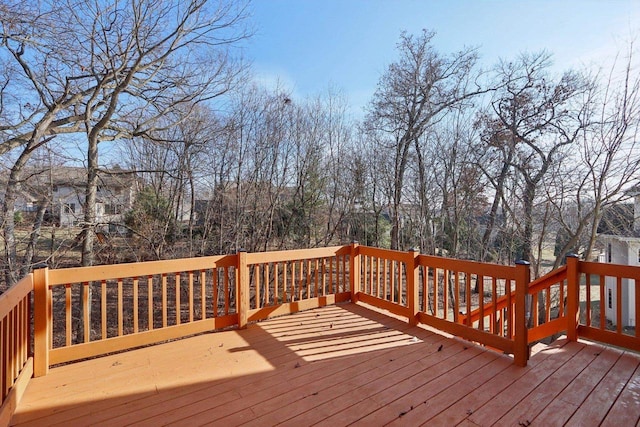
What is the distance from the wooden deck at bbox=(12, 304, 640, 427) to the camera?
6.63ft

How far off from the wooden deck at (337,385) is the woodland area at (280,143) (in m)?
4.37

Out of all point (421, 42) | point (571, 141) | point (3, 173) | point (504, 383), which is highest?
point (421, 42)

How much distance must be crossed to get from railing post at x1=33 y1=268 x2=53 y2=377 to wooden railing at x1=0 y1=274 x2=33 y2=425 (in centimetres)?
5

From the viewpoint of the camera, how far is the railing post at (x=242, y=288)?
3.61 m

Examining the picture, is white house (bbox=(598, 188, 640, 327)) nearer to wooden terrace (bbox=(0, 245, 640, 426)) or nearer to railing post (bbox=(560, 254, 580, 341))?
→ railing post (bbox=(560, 254, 580, 341))

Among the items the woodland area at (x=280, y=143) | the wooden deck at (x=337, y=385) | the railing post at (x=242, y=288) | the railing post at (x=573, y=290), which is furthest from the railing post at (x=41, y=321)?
the railing post at (x=573, y=290)

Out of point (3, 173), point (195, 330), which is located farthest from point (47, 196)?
point (195, 330)

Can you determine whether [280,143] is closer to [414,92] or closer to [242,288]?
[414,92]

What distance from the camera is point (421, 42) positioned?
27.2 ft

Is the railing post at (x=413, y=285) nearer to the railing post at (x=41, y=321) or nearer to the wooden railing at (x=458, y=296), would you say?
the wooden railing at (x=458, y=296)

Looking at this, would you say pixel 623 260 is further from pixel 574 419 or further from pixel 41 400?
pixel 41 400

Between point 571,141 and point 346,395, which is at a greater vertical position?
point 571,141

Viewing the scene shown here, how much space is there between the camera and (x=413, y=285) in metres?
3.71

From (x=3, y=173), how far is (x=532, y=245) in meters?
11.3
